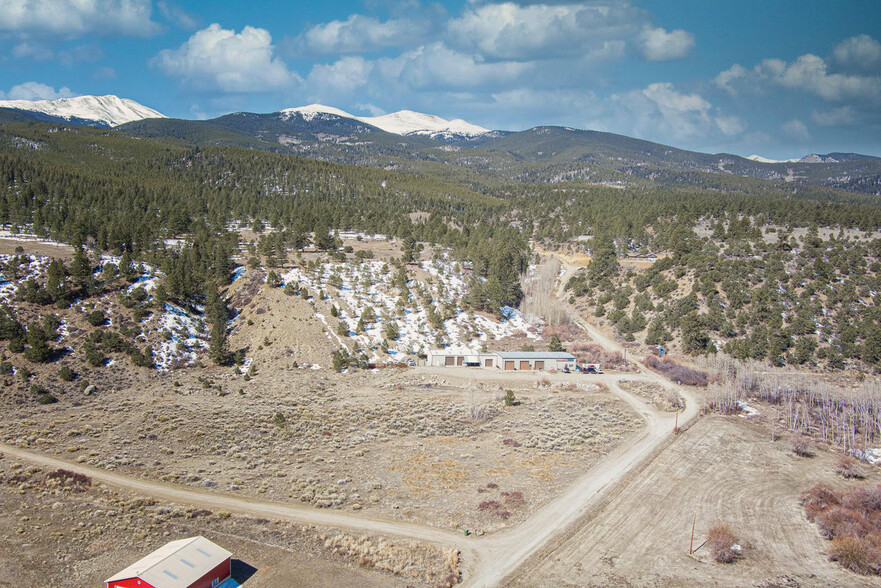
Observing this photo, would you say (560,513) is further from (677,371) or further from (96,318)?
(96,318)

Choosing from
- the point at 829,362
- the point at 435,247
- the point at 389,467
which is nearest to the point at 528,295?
the point at 435,247

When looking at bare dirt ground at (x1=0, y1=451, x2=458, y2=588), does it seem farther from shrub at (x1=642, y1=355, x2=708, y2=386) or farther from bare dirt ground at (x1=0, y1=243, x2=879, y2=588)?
shrub at (x1=642, y1=355, x2=708, y2=386)

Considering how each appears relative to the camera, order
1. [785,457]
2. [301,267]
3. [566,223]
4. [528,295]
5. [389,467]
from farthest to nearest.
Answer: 1. [566,223]
2. [528,295]
3. [301,267]
4. [785,457]
5. [389,467]

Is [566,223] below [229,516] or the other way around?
the other way around

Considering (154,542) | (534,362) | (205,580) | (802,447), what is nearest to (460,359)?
(534,362)

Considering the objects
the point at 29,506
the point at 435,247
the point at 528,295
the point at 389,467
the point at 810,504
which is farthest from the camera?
the point at 435,247

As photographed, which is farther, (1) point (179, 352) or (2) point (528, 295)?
(2) point (528, 295)

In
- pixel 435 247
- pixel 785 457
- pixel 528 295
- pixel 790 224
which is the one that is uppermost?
pixel 790 224

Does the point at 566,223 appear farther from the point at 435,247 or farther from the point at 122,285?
the point at 122,285
